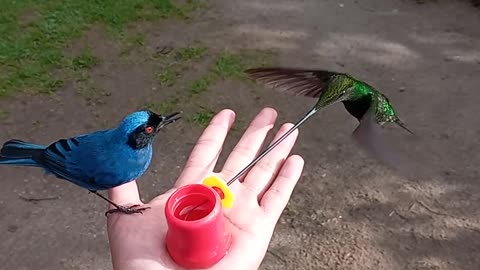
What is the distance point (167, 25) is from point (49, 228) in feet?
7.75

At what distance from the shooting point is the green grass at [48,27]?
4961mm

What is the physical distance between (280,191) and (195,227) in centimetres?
57

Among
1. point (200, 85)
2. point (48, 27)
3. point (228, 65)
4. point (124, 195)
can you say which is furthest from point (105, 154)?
point (48, 27)

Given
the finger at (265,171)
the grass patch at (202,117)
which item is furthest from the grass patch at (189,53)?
the finger at (265,171)

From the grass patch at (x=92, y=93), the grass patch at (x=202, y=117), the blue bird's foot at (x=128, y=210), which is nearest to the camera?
the blue bird's foot at (x=128, y=210)

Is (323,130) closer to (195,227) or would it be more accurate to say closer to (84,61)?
(84,61)

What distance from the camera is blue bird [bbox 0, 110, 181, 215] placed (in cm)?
232

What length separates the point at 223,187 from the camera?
2.38 m

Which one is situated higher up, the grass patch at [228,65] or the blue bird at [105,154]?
the blue bird at [105,154]

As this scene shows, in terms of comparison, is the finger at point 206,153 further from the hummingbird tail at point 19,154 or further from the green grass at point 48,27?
the green grass at point 48,27

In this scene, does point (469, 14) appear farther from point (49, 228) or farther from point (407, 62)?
point (49, 228)

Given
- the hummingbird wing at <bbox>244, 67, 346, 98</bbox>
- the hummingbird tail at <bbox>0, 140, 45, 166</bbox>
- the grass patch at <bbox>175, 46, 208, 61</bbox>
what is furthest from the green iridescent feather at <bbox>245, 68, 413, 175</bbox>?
Result: the grass patch at <bbox>175, 46, 208, 61</bbox>

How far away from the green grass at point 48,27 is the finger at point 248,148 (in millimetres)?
2466

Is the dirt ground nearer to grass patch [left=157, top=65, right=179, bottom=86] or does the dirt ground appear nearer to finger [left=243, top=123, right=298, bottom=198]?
grass patch [left=157, top=65, right=179, bottom=86]
